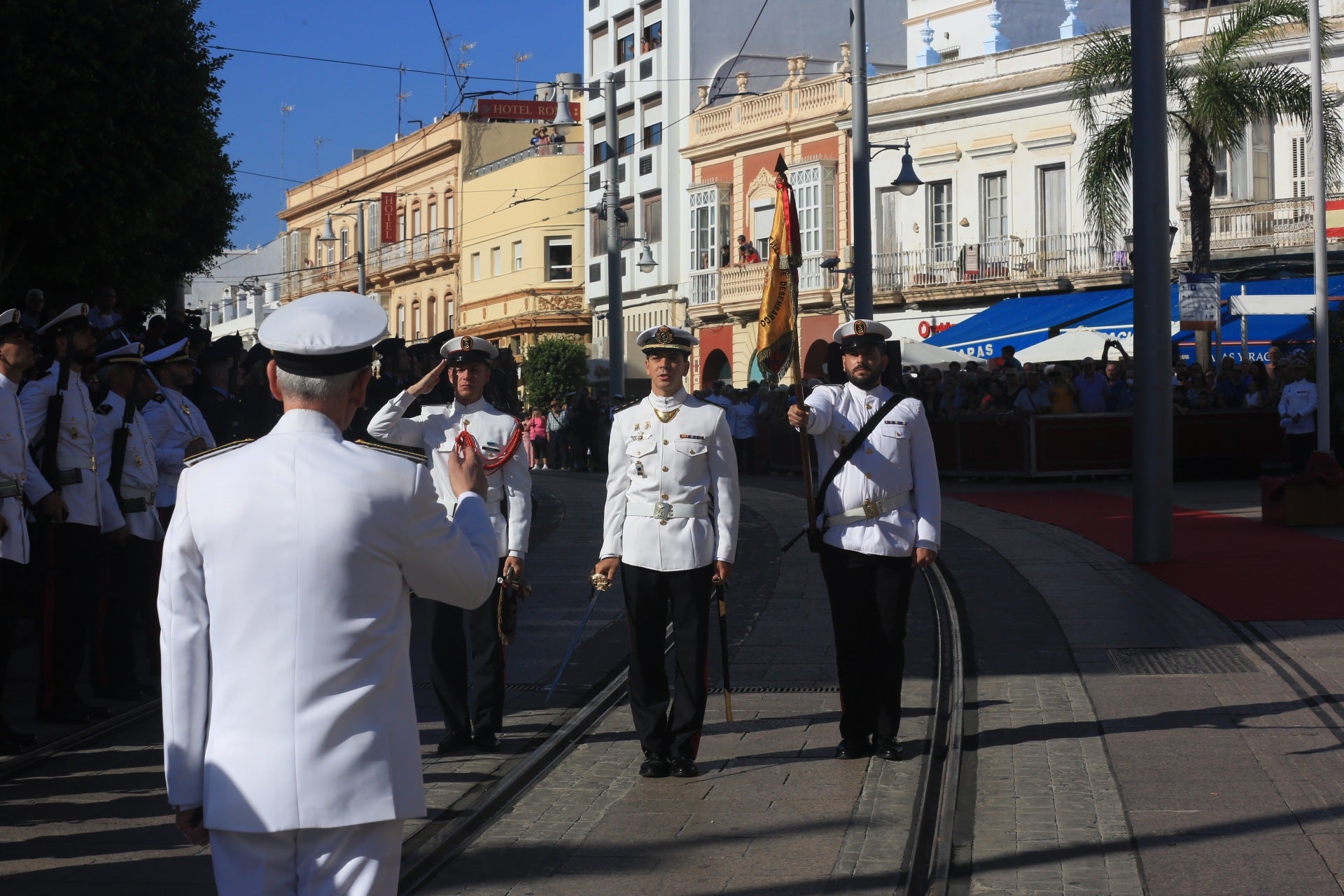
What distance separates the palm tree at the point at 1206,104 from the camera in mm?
26828

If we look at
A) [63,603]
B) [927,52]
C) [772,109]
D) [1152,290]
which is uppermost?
[927,52]

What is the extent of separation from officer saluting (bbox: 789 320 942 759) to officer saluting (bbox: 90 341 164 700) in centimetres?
392

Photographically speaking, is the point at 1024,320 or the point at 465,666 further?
the point at 1024,320

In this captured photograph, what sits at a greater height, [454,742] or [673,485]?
[673,485]

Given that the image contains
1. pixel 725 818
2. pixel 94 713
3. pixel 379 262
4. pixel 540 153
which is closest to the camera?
pixel 725 818

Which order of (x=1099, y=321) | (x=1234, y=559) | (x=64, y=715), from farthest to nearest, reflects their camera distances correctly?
(x=1099, y=321) → (x=1234, y=559) → (x=64, y=715)

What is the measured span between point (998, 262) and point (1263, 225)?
7.00 meters

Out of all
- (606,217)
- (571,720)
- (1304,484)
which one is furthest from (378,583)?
(606,217)

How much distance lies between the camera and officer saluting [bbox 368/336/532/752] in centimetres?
734

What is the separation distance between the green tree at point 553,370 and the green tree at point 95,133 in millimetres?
34738

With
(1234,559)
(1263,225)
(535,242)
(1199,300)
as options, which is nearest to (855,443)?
(1234,559)

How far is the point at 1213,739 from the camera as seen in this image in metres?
7.62

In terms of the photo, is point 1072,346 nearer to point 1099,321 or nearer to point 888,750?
point 1099,321

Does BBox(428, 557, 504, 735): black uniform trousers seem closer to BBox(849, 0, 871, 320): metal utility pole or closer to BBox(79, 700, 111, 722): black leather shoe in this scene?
BBox(79, 700, 111, 722): black leather shoe
